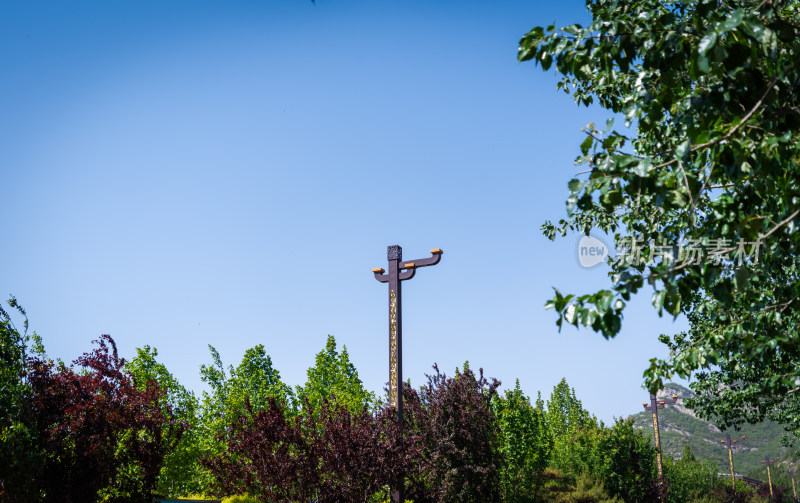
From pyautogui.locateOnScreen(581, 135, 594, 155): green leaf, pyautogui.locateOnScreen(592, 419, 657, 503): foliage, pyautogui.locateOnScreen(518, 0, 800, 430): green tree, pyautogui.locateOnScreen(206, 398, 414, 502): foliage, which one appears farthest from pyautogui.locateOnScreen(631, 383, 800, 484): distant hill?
pyautogui.locateOnScreen(581, 135, 594, 155): green leaf

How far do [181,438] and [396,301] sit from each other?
10449 mm

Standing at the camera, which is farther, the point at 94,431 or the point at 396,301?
the point at 396,301

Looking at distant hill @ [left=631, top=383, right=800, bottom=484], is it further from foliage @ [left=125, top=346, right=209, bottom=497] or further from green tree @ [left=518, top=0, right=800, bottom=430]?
green tree @ [left=518, top=0, right=800, bottom=430]

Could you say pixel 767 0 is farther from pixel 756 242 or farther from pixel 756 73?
pixel 756 242

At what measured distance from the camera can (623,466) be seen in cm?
2989

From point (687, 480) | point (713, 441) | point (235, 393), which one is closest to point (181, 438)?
point (235, 393)

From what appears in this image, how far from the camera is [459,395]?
19.5 metres

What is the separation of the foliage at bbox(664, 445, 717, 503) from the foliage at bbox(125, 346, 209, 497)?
72.6 feet

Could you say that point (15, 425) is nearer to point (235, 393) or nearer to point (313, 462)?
point (313, 462)

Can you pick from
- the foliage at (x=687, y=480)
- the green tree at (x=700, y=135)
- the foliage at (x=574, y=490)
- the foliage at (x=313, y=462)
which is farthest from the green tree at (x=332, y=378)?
the green tree at (x=700, y=135)

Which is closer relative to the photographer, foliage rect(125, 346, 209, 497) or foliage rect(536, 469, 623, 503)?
foliage rect(125, 346, 209, 497)

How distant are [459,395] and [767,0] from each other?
54.8 ft

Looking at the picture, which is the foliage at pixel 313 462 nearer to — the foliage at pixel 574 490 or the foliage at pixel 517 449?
the foliage at pixel 517 449

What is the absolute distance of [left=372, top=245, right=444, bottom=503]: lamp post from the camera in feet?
49.1
